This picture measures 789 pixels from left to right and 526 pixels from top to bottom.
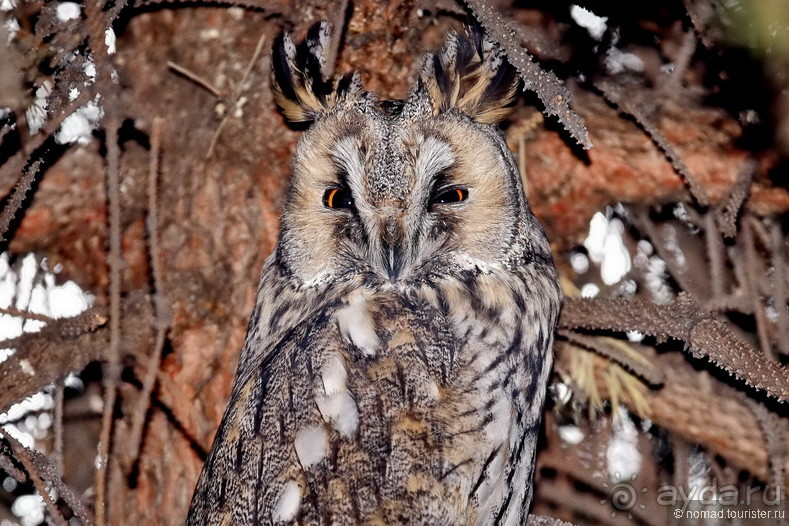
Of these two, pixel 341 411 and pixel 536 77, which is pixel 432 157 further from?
pixel 341 411

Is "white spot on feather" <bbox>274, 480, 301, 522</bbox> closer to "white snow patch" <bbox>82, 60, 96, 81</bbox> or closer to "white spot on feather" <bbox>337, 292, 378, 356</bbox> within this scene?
"white spot on feather" <bbox>337, 292, 378, 356</bbox>

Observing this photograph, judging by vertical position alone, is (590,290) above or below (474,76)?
below

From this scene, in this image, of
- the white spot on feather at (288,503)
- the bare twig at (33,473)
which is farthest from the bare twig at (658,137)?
the bare twig at (33,473)

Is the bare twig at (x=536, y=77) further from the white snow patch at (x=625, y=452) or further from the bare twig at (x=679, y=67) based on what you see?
the white snow patch at (x=625, y=452)

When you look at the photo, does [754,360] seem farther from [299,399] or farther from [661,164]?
[299,399]

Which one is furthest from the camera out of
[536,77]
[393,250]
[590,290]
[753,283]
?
[590,290]

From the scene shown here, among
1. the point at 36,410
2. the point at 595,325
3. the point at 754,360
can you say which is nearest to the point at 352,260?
the point at 595,325

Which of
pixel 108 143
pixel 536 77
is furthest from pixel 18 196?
pixel 536 77

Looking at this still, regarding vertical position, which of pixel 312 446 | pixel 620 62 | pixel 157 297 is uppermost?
pixel 620 62

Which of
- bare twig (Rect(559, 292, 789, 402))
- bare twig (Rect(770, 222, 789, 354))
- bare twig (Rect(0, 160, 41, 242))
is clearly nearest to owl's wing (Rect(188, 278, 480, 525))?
bare twig (Rect(559, 292, 789, 402))
